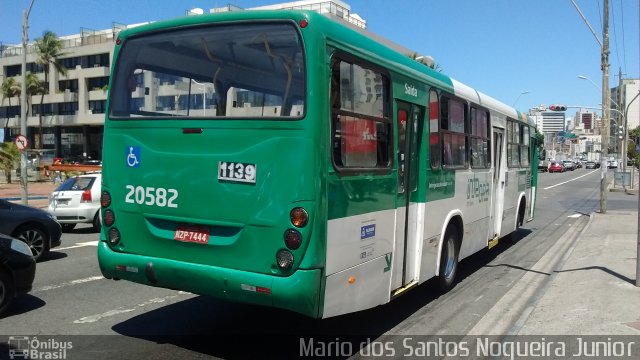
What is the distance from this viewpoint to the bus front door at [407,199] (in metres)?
5.84

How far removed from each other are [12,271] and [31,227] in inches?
134

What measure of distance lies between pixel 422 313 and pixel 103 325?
375 cm

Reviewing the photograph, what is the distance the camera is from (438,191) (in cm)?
694

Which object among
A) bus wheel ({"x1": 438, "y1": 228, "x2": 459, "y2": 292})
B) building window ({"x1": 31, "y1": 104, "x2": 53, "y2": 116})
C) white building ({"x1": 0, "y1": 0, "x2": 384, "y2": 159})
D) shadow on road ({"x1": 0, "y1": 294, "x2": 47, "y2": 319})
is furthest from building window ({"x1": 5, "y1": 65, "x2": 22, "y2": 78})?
bus wheel ({"x1": 438, "y1": 228, "x2": 459, "y2": 292})

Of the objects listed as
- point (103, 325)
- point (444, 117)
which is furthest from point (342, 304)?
point (444, 117)

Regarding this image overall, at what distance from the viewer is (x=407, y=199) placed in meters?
6.05

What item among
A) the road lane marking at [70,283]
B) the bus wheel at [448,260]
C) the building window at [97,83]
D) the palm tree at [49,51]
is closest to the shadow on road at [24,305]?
the road lane marking at [70,283]

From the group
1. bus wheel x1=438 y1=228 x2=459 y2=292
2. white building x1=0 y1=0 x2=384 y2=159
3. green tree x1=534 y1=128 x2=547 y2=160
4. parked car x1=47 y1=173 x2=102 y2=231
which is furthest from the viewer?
white building x1=0 y1=0 x2=384 y2=159

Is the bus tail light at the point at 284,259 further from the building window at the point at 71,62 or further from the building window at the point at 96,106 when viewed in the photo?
the building window at the point at 71,62

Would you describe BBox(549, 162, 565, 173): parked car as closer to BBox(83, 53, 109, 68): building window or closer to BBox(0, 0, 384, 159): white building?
BBox(0, 0, 384, 159): white building

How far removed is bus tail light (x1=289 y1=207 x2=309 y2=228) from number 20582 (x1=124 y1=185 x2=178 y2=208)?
120 cm

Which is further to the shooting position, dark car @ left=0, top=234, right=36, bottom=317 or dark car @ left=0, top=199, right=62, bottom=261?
dark car @ left=0, top=199, right=62, bottom=261

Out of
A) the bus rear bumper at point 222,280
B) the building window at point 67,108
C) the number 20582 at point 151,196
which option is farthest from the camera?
the building window at point 67,108

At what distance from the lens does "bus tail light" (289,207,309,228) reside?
4305 mm
